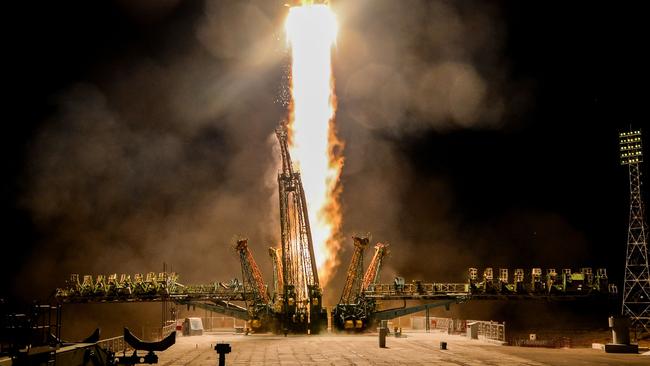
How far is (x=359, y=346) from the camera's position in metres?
48.4

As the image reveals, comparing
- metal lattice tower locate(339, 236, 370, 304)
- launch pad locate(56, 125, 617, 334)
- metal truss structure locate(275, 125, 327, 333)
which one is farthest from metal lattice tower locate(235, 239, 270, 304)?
metal lattice tower locate(339, 236, 370, 304)

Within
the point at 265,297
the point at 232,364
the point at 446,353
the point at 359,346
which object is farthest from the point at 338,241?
the point at 232,364

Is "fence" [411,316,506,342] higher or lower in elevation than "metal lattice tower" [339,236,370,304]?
lower

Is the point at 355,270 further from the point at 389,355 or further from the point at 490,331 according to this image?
the point at 389,355

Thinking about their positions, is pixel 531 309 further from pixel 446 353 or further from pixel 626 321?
pixel 446 353

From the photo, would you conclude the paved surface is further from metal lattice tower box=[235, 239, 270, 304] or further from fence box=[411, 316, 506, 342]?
metal lattice tower box=[235, 239, 270, 304]

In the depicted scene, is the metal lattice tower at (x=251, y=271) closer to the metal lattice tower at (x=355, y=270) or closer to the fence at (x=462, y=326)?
the metal lattice tower at (x=355, y=270)

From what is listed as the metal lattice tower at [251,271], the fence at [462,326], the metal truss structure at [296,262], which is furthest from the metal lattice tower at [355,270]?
the fence at [462,326]

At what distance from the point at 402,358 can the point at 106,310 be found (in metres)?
72.5

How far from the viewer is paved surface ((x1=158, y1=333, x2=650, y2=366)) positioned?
3638cm

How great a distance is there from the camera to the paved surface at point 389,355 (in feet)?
119

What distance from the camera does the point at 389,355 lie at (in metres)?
40.8

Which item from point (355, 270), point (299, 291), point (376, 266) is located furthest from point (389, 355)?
point (376, 266)

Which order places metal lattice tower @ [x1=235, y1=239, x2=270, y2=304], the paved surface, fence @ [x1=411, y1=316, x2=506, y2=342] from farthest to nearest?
metal lattice tower @ [x1=235, y1=239, x2=270, y2=304] → fence @ [x1=411, y1=316, x2=506, y2=342] → the paved surface
